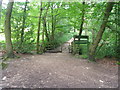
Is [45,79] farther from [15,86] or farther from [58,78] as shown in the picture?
[15,86]

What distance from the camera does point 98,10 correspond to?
5559 millimetres

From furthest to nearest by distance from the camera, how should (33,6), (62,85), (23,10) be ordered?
(33,6), (23,10), (62,85)

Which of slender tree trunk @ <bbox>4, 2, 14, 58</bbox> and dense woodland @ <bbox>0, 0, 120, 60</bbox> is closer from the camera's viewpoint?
slender tree trunk @ <bbox>4, 2, 14, 58</bbox>

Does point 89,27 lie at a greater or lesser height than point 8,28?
greater

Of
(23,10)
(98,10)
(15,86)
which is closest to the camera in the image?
(15,86)

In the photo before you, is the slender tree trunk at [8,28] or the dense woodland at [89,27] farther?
the dense woodland at [89,27]

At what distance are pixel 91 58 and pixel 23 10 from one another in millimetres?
6580

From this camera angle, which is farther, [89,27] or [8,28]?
[89,27]

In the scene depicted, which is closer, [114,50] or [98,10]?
[98,10]

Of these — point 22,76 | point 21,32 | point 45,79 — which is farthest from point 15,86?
point 21,32

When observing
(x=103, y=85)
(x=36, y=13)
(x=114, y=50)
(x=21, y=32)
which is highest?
(x=36, y=13)

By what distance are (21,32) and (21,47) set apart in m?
1.19

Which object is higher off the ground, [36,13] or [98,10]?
[36,13]

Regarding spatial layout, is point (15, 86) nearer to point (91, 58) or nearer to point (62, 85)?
point (62, 85)
